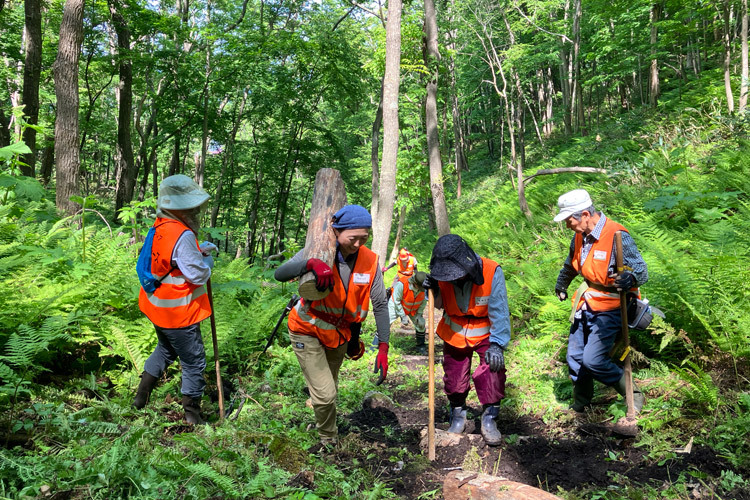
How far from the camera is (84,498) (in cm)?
211

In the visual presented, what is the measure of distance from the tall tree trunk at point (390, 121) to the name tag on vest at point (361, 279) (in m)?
5.11

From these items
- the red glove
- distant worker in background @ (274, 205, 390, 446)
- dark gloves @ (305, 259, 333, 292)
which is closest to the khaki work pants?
distant worker in background @ (274, 205, 390, 446)

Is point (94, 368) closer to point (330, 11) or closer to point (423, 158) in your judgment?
point (423, 158)

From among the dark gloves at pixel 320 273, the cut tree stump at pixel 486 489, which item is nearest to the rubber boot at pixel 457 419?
the cut tree stump at pixel 486 489

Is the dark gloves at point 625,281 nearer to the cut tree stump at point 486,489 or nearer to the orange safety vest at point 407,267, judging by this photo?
the cut tree stump at point 486,489

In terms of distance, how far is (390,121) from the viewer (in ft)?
29.0

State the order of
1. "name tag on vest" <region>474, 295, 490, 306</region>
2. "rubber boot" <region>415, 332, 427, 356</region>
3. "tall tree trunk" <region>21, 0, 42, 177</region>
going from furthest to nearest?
"tall tree trunk" <region>21, 0, 42, 177</region>
"rubber boot" <region>415, 332, 427, 356</region>
"name tag on vest" <region>474, 295, 490, 306</region>

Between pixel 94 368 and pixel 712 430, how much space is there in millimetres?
5672

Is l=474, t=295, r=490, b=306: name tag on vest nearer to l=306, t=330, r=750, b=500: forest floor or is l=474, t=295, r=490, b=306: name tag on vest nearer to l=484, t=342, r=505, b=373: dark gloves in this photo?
l=484, t=342, r=505, b=373: dark gloves

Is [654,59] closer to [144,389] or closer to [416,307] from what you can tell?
[416,307]

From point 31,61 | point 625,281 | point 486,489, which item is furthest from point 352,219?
point 31,61

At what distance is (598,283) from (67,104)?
8.75m

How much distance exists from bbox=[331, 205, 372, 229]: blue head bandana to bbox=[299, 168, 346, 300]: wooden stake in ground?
0.18 m

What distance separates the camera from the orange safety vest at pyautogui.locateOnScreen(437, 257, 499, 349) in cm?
368
